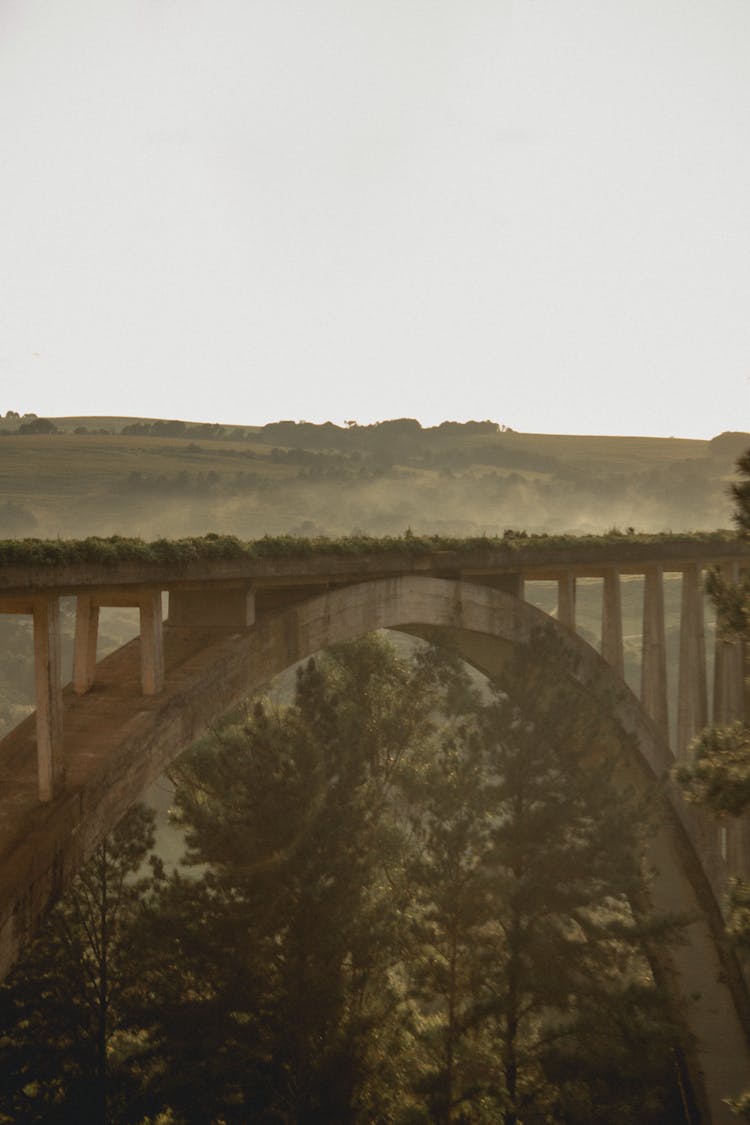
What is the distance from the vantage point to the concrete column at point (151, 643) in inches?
509

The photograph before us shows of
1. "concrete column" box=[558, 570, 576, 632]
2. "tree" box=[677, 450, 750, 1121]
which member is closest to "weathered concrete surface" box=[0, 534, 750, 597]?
"concrete column" box=[558, 570, 576, 632]

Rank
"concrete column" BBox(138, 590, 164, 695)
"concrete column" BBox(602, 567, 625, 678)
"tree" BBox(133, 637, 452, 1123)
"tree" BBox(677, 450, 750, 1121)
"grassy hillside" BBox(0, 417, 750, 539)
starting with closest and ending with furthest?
"concrete column" BBox(138, 590, 164, 695) → "tree" BBox(677, 450, 750, 1121) → "tree" BBox(133, 637, 452, 1123) → "concrete column" BBox(602, 567, 625, 678) → "grassy hillside" BBox(0, 417, 750, 539)

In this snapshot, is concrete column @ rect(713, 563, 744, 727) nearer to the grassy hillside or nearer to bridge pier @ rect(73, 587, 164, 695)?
bridge pier @ rect(73, 587, 164, 695)

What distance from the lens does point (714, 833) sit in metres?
27.7

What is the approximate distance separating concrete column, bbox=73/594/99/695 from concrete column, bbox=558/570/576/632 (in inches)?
536

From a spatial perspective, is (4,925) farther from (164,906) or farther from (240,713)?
(240,713)

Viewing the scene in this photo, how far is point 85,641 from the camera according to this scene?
41.9ft

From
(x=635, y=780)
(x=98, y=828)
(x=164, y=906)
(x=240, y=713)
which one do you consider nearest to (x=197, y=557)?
(x=98, y=828)

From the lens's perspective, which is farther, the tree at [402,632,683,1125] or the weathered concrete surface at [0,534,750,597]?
the tree at [402,632,683,1125]

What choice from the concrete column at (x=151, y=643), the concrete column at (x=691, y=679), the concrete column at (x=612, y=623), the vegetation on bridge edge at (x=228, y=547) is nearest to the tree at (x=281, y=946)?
the vegetation on bridge edge at (x=228, y=547)

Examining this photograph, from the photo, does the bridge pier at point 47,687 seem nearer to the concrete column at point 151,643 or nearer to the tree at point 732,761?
the concrete column at point 151,643

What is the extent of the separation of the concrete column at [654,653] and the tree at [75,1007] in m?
12.3

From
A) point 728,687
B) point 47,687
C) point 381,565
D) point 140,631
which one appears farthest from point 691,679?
point 47,687

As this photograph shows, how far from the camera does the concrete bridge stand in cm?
1105
